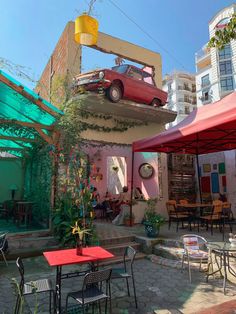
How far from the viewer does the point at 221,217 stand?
21.9ft

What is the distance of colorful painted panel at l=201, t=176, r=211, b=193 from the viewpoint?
31.3ft

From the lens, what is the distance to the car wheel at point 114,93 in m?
8.76

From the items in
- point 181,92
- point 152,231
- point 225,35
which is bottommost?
point 152,231

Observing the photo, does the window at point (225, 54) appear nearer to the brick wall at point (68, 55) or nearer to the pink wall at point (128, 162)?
the brick wall at point (68, 55)

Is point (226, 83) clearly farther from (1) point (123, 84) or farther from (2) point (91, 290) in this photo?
(2) point (91, 290)

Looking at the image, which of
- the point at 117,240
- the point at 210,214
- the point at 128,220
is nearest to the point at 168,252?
the point at 117,240

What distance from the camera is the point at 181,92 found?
1873 inches

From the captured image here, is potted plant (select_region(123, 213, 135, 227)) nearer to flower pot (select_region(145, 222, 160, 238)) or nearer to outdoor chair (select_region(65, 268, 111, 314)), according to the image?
flower pot (select_region(145, 222, 160, 238))

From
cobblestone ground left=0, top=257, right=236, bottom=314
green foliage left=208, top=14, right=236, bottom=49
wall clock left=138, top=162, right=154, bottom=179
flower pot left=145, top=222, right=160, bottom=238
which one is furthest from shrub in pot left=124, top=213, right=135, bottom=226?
green foliage left=208, top=14, right=236, bottom=49

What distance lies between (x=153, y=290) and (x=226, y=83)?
35068mm

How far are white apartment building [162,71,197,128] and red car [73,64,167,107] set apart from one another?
37.0m

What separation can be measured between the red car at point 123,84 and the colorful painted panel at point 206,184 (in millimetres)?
3624

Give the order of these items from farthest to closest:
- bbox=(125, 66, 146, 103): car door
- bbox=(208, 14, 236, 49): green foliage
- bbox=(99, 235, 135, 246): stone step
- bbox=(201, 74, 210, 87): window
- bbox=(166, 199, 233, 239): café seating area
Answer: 1. bbox=(201, 74, 210, 87): window
2. bbox=(125, 66, 146, 103): car door
3. bbox=(166, 199, 233, 239): café seating area
4. bbox=(99, 235, 135, 246): stone step
5. bbox=(208, 14, 236, 49): green foliage

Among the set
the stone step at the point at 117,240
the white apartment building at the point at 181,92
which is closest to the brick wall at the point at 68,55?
the stone step at the point at 117,240
